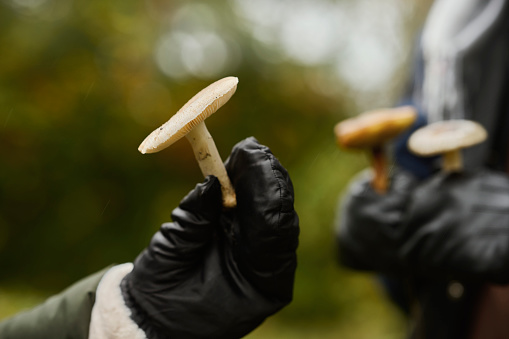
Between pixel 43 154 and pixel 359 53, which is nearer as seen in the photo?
pixel 43 154

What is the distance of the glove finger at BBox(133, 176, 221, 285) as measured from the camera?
71cm

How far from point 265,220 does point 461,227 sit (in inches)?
32.3

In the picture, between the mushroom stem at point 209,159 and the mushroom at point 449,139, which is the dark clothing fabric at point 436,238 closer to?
the mushroom at point 449,139

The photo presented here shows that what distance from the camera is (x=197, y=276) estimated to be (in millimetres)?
737

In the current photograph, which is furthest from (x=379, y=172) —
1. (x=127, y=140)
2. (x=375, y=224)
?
(x=127, y=140)

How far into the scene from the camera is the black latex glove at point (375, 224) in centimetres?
141

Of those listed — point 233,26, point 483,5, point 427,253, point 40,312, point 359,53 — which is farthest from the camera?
point 359,53

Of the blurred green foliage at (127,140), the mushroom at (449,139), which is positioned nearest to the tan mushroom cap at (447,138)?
the mushroom at (449,139)

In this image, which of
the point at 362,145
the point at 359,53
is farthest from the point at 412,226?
the point at 359,53

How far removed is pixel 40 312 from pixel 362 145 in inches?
39.4

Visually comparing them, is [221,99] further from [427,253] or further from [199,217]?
[427,253]

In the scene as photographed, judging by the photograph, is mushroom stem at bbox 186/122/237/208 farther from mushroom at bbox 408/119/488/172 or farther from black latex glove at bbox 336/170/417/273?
black latex glove at bbox 336/170/417/273

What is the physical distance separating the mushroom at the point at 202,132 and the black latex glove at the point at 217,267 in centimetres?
4

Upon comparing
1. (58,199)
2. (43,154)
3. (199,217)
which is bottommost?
(58,199)
